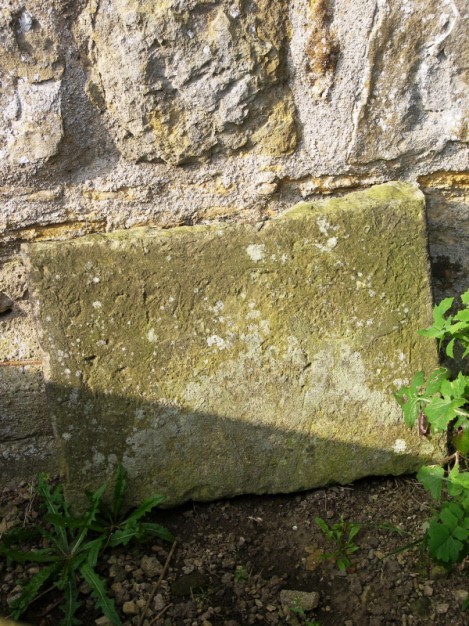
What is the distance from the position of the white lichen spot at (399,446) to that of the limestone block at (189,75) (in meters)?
0.85

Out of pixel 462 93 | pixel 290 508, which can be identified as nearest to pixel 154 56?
pixel 462 93

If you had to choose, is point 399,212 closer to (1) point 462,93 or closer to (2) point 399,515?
(1) point 462,93

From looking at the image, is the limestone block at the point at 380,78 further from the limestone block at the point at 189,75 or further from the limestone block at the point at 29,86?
the limestone block at the point at 29,86

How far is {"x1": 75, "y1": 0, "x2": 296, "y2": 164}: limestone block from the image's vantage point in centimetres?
166

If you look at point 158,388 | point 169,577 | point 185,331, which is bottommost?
point 169,577

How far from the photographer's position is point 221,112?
1.76 metres

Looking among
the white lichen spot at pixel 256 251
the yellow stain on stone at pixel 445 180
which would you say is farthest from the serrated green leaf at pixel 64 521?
the yellow stain on stone at pixel 445 180

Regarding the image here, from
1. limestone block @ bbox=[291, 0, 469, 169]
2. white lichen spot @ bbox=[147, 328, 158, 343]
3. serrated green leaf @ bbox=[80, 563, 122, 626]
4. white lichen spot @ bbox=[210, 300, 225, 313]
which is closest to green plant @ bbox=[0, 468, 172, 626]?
serrated green leaf @ bbox=[80, 563, 122, 626]

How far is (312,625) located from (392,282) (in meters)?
0.87

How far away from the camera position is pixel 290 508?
1.86m

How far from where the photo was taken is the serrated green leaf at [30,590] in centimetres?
163

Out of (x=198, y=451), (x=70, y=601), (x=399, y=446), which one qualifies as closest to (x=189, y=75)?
(x=198, y=451)

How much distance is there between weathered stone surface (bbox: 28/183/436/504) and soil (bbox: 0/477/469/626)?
0.13m

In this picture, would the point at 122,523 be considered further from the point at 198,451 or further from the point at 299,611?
the point at 299,611
